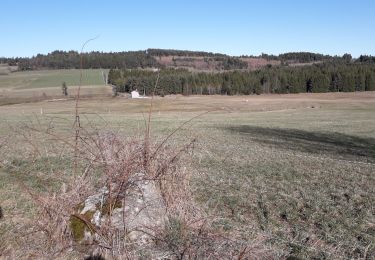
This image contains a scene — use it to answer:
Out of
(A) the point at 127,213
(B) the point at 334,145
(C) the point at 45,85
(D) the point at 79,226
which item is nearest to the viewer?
(D) the point at 79,226

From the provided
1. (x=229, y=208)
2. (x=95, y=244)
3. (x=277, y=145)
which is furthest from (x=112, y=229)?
(x=277, y=145)

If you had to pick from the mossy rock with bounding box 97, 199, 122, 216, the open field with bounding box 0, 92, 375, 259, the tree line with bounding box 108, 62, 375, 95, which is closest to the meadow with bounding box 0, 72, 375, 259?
the open field with bounding box 0, 92, 375, 259

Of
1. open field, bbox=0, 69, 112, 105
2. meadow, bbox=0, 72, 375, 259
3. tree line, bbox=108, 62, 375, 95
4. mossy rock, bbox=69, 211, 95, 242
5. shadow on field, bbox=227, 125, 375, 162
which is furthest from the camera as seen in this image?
tree line, bbox=108, 62, 375, 95

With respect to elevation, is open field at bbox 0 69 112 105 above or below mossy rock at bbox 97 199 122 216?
above

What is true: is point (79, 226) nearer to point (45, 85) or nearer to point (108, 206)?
point (108, 206)

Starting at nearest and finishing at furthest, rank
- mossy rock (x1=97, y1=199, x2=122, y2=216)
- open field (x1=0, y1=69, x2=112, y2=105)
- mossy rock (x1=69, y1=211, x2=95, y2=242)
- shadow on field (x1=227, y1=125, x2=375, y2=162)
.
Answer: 1. mossy rock (x1=69, y1=211, x2=95, y2=242)
2. mossy rock (x1=97, y1=199, x2=122, y2=216)
3. shadow on field (x1=227, y1=125, x2=375, y2=162)
4. open field (x1=0, y1=69, x2=112, y2=105)

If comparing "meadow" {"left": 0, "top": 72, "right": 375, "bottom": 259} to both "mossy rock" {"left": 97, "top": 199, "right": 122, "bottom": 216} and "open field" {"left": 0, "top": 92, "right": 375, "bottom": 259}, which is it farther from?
"mossy rock" {"left": 97, "top": 199, "right": 122, "bottom": 216}

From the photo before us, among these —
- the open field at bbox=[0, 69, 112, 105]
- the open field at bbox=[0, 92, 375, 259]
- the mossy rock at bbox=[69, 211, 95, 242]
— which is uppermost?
the open field at bbox=[0, 69, 112, 105]

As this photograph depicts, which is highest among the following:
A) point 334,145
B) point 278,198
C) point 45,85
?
point 45,85

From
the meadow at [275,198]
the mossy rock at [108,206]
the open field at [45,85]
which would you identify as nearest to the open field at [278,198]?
the meadow at [275,198]

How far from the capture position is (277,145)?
19.7m

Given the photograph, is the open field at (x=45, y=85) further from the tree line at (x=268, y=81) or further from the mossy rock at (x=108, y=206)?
the mossy rock at (x=108, y=206)

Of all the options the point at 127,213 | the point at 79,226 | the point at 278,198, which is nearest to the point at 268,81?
the point at 278,198

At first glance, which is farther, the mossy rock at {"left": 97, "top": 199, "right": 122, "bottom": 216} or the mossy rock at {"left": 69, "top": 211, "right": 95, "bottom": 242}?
the mossy rock at {"left": 97, "top": 199, "right": 122, "bottom": 216}
